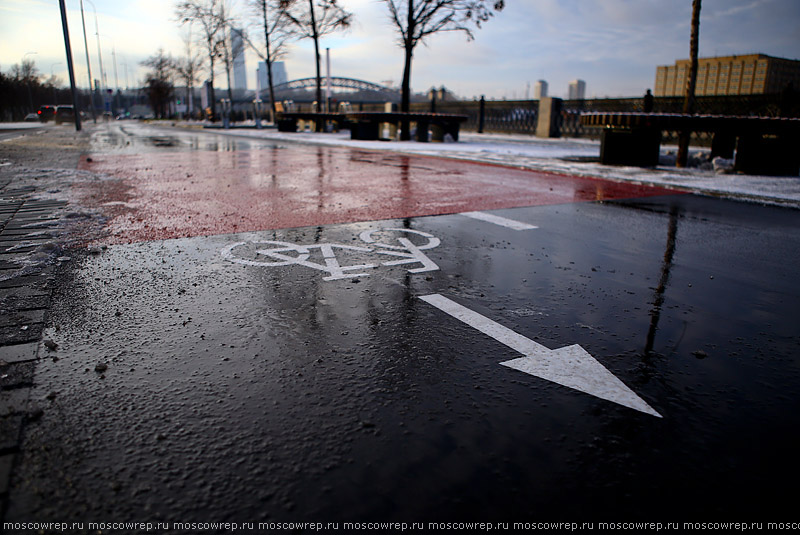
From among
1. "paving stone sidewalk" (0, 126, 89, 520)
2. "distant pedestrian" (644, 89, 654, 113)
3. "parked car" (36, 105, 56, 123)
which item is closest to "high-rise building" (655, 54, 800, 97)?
"distant pedestrian" (644, 89, 654, 113)

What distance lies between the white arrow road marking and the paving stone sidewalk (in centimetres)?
208

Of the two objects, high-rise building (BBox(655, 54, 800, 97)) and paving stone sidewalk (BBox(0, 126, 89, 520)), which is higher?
high-rise building (BBox(655, 54, 800, 97))

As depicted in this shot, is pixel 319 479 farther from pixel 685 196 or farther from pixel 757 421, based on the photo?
pixel 685 196

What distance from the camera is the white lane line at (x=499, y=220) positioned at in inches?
237

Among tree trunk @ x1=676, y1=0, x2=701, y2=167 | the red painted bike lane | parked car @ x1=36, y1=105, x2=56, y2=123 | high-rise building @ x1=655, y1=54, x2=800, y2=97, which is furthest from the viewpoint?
parked car @ x1=36, y1=105, x2=56, y2=123

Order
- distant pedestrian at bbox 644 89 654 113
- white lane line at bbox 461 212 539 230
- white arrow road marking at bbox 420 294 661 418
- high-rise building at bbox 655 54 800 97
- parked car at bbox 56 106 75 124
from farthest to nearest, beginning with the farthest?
parked car at bbox 56 106 75 124
high-rise building at bbox 655 54 800 97
distant pedestrian at bbox 644 89 654 113
white lane line at bbox 461 212 539 230
white arrow road marking at bbox 420 294 661 418

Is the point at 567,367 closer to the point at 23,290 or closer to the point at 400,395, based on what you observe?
the point at 400,395

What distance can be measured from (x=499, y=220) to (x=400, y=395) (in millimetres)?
4376

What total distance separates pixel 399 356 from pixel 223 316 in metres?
1.18

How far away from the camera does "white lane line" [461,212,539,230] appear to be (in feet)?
19.8

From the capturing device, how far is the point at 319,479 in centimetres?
177

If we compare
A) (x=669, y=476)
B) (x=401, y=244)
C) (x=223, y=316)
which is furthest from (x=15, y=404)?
(x=401, y=244)

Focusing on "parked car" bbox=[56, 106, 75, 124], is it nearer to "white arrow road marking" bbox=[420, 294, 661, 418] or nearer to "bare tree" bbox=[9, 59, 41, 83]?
"bare tree" bbox=[9, 59, 41, 83]

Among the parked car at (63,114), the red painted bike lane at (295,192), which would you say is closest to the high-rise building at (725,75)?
the red painted bike lane at (295,192)
